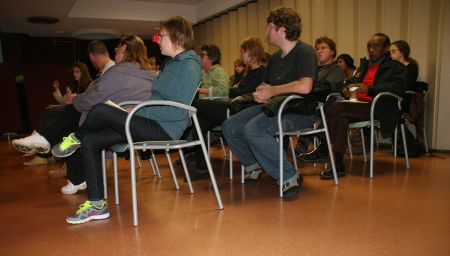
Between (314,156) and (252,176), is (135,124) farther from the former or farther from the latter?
(314,156)

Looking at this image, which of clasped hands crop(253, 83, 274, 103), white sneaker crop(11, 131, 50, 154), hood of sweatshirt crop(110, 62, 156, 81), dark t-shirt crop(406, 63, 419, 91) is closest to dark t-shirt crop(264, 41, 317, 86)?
clasped hands crop(253, 83, 274, 103)

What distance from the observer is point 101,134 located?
1.85 meters

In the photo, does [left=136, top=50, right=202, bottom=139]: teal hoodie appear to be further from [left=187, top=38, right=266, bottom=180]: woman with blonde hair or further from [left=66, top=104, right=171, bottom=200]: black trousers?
[left=187, top=38, right=266, bottom=180]: woman with blonde hair

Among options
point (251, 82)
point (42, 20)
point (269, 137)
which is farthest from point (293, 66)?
point (42, 20)

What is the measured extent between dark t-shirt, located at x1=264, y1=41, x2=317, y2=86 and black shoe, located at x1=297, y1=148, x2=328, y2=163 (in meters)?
0.62

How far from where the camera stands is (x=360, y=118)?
9.04 ft

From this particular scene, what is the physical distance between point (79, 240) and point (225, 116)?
1.43 m

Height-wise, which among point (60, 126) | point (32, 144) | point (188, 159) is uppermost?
point (60, 126)

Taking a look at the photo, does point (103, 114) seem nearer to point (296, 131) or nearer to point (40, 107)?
point (296, 131)

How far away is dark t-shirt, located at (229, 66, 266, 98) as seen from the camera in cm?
294

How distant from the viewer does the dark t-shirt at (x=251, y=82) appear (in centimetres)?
294

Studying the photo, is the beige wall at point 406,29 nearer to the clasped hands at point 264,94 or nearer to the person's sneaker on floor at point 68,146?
the clasped hands at point 264,94

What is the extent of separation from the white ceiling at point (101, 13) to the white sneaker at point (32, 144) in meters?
4.43

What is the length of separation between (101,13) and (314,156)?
19.9ft
